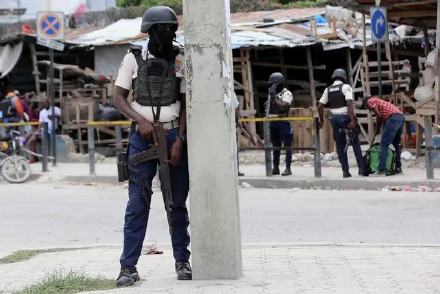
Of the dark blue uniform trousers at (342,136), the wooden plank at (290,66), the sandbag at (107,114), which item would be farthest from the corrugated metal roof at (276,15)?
the dark blue uniform trousers at (342,136)

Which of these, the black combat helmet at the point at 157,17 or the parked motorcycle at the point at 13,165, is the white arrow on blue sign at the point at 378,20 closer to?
the parked motorcycle at the point at 13,165

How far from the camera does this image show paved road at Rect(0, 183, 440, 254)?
1049 cm

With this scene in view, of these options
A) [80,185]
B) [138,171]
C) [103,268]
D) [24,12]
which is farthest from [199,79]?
[24,12]

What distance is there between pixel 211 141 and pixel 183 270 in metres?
0.97

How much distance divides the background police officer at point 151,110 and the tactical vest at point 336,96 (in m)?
9.56

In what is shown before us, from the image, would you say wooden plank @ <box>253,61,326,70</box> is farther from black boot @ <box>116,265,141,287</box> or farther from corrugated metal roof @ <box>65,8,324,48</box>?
black boot @ <box>116,265,141,287</box>

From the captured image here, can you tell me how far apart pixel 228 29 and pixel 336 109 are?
9.92 meters

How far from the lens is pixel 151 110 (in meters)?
6.81

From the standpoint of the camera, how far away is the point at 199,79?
6617 millimetres

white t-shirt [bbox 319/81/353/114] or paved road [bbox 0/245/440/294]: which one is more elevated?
white t-shirt [bbox 319/81/353/114]

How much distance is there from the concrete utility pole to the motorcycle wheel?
1255 cm

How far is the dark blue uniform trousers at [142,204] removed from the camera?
6805mm

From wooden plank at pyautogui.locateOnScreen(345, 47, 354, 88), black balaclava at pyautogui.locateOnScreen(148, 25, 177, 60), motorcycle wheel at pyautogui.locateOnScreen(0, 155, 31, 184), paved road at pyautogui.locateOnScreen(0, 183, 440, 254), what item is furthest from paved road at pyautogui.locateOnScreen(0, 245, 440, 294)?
wooden plank at pyautogui.locateOnScreen(345, 47, 354, 88)

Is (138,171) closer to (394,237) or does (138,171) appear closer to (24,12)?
(394,237)
